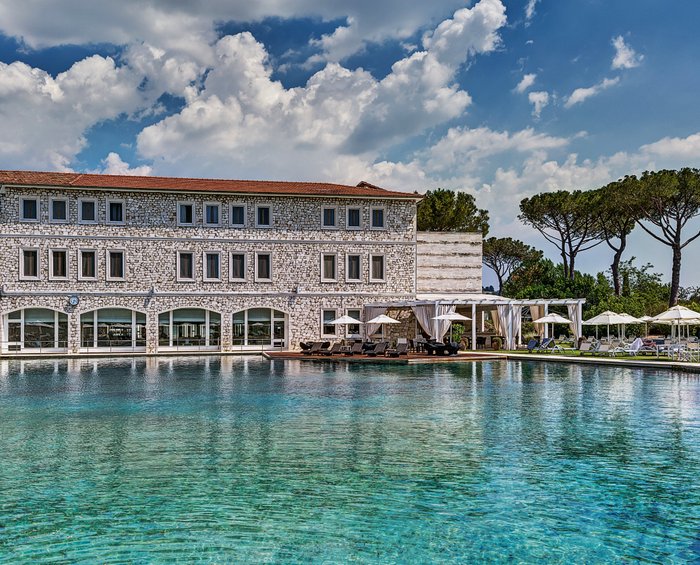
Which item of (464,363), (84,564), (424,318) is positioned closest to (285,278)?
(424,318)

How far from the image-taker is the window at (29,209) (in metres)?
30.1

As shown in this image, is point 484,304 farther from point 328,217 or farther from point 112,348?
point 112,348

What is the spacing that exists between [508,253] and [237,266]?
3721 centimetres

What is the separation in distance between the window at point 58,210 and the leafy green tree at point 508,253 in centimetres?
4108

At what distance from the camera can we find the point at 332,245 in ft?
107

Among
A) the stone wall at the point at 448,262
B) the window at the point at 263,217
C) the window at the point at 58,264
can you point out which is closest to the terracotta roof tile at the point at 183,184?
the window at the point at 263,217

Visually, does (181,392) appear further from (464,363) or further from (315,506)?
(464,363)

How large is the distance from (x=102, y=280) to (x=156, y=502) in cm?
2533

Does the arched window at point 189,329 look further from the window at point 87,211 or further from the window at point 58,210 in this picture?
the window at point 58,210

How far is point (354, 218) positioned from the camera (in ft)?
108

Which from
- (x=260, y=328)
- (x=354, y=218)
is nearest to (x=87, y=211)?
(x=260, y=328)

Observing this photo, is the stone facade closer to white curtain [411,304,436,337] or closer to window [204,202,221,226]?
window [204,202,221,226]

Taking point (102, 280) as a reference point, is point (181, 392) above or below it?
below

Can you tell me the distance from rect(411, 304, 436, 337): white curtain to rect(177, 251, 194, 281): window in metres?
10.7
